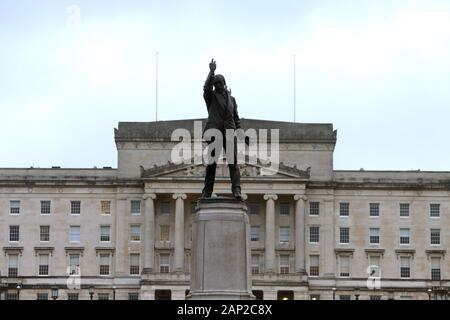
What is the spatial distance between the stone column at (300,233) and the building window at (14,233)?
29.8m

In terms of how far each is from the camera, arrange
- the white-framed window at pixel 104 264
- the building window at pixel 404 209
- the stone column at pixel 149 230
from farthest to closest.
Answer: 1. the building window at pixel 404 209
2. the white-framed window at pixel 104 264
3. the stone column at pixel 149 230

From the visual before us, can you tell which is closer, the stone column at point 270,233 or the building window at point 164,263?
the stone column at point 270,233

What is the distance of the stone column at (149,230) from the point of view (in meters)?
124

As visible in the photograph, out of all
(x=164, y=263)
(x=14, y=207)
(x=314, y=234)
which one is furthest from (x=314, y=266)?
(x=14, y=207)

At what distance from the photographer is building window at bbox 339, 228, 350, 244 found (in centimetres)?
12675

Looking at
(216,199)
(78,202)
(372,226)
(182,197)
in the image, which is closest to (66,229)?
(78,202)

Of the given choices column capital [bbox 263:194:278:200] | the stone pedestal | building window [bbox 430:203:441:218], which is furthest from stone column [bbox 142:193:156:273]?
the stone pedestal

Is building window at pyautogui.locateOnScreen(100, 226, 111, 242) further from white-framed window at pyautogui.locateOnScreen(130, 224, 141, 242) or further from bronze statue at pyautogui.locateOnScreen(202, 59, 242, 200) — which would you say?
bronze statue at pyautogui.locateOnScreen(202, 59, 242, 200)

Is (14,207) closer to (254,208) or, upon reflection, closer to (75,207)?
(75,207)

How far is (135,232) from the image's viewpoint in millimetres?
126438

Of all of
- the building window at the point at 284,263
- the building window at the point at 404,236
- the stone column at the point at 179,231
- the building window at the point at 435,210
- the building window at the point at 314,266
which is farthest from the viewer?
the building window at the point at 435,210

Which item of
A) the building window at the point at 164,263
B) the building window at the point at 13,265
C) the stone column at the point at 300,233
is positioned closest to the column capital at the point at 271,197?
the stone column at the point at 300,233

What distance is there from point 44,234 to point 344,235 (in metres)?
32.2

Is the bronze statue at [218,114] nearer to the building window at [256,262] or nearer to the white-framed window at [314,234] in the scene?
the building window at [256,262]
